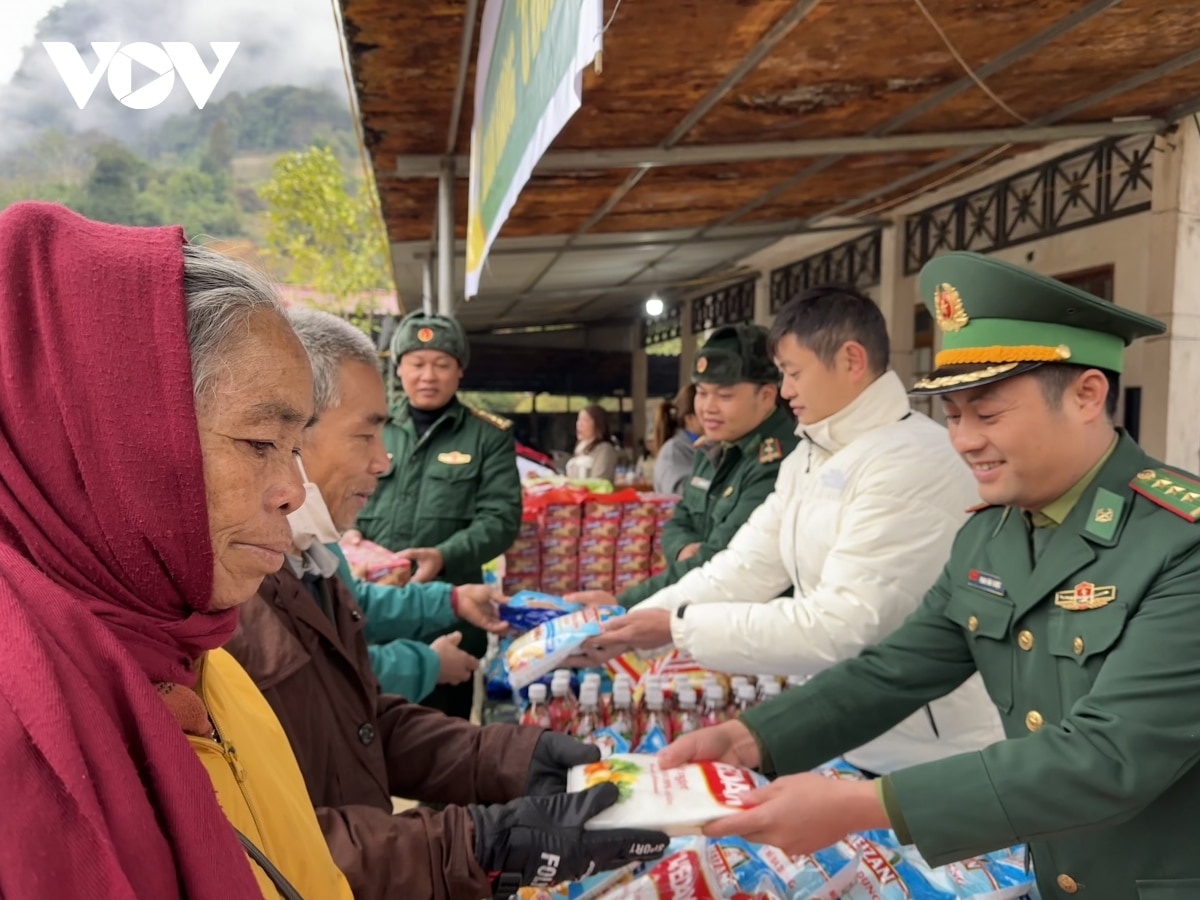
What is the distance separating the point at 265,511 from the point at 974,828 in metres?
1.15

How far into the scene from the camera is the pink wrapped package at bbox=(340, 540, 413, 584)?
114 inches

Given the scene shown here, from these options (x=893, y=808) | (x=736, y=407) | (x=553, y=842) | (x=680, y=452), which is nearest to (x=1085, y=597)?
(x=893, y=808)

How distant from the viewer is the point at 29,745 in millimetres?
637

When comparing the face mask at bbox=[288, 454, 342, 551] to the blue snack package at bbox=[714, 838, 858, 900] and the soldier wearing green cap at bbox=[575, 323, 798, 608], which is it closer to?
the blue snack package at bbox=[714, 838, 858, 900]

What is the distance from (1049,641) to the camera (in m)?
1.39

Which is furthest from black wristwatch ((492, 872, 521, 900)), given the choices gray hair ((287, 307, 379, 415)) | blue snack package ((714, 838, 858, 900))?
gray hair ((287, 307, 379, 415))

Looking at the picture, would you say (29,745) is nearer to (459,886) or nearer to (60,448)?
(60,448)

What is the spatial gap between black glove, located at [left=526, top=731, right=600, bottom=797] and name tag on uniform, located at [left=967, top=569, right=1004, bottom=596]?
32.1 inches

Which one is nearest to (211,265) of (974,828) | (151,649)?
(151,649)

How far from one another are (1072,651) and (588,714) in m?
1.19

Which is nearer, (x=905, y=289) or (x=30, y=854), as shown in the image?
(x=30, y=854)

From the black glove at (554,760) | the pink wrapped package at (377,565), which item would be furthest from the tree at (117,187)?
the black glove at (554,760)

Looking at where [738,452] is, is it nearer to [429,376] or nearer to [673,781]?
[429,376]

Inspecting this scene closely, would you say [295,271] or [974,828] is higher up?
[295,271]
